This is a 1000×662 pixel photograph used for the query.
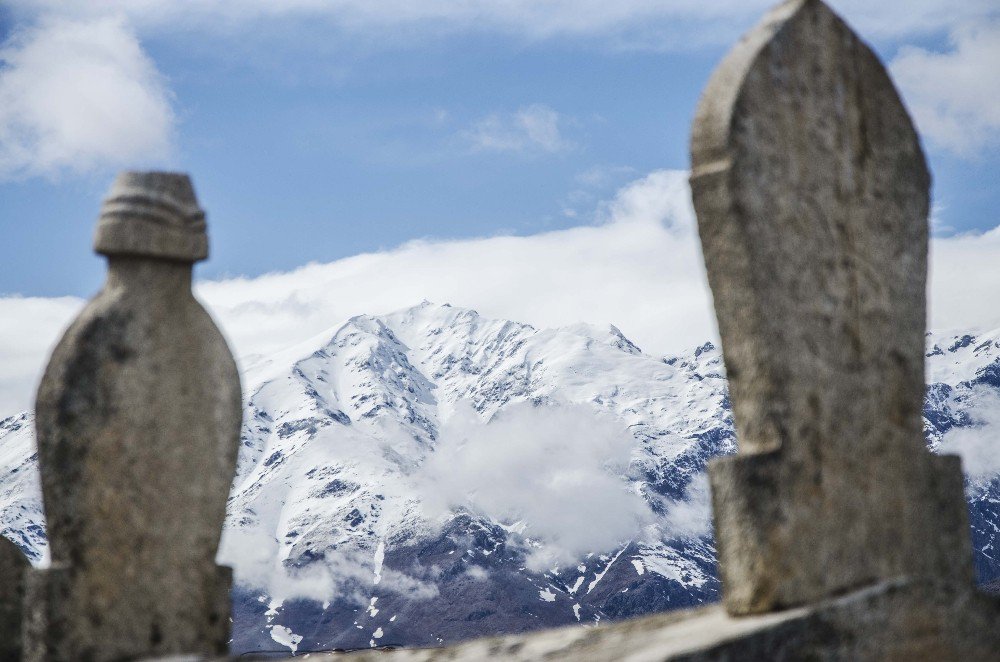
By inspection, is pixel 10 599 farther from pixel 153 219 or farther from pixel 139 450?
pixel 153 219

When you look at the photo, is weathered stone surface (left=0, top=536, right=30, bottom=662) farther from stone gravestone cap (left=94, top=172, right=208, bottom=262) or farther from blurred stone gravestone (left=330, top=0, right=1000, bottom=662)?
blurred stone gravestone (left=330, top=0, right=1000, bottom=662)

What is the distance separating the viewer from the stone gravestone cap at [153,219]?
803 centimetres

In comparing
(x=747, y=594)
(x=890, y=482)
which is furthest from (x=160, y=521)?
(x=890, y=482)

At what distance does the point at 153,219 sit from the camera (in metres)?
8.08

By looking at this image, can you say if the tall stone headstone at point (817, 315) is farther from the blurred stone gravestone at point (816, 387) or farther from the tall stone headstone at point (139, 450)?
the tall stone headstone at point (139, 450)

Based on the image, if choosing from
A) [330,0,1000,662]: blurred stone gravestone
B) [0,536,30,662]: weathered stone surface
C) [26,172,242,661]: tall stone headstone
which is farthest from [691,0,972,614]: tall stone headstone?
[0,536,30,662]: weathered stone surface

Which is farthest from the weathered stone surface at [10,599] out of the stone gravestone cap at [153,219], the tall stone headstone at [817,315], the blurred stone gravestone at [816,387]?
the tall stone headstone at [817,315]

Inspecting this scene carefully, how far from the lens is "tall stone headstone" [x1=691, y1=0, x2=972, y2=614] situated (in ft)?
21.1

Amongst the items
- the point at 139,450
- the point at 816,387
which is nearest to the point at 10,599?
the point at 139,450

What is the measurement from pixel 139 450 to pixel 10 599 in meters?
1.80

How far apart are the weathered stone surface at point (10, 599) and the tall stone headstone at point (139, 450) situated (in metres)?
1.21

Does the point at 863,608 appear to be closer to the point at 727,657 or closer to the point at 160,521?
the point at 727,657

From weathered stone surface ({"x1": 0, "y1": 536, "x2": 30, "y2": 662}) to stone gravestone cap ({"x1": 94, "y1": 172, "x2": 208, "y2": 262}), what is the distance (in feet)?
Answer: 6.99

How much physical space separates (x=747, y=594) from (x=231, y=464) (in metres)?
3.19
